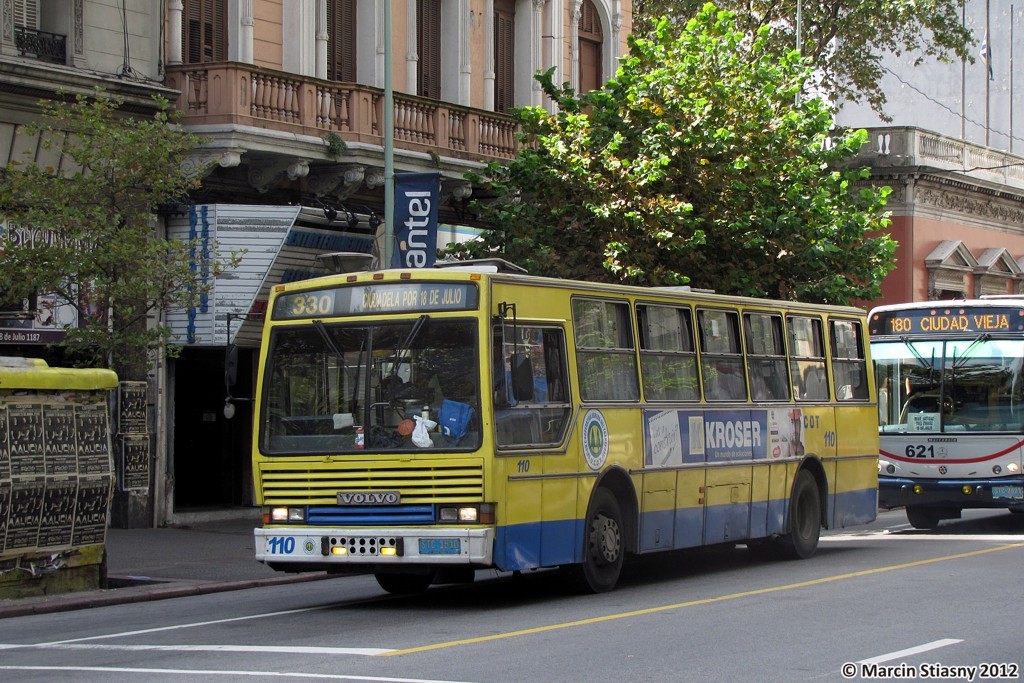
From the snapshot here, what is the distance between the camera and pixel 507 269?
15445 millimetres

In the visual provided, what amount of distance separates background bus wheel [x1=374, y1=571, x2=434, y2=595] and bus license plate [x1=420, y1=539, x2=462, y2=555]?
2042mm

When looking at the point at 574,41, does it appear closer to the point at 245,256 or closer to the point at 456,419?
the point at 245,256

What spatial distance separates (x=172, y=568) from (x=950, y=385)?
1087 centimetres

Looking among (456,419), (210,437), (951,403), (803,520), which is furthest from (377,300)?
(210,437)

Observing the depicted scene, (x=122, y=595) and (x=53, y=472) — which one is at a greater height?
(x=53, y=472)

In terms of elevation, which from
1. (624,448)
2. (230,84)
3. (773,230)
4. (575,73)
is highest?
(575,73)

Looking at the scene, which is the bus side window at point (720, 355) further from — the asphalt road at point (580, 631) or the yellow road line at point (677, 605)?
the yellow road line at point (677, 605)

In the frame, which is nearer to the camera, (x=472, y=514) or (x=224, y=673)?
(x=224, y=673)

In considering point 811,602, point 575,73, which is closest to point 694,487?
point 811,602

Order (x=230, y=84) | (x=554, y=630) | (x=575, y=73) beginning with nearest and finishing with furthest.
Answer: (x=554, y=630) < (x=230, y=84) < (x=575, y=73)

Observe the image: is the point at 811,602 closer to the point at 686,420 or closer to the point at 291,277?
the point at 686,420

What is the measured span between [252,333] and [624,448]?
10433 mm

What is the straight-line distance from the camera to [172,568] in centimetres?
1816

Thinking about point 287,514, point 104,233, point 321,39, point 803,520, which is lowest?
point 803,520
